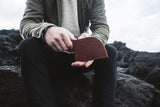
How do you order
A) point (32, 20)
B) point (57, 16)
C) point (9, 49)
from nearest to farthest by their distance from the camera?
point (32, 20) → point (57, 16) → point (9, 49)

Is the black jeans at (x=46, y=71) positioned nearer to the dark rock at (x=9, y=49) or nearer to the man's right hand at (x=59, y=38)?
the man's right hand at (x=59, y=38)

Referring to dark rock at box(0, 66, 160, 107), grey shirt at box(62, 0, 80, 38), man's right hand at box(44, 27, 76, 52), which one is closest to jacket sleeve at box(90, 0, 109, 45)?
grey shirt at box(62, 0, 80, 38)

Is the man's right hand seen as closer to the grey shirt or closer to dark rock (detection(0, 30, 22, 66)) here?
the grey shirt

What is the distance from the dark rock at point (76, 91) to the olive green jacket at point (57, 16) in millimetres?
618

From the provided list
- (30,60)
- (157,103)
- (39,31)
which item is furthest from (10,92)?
(157,103)

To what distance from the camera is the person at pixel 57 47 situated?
1294 millimetres

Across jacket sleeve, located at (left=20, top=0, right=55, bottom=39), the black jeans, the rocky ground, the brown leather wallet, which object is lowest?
the rocky ground

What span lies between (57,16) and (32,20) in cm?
32

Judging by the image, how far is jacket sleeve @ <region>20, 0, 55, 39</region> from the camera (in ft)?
4.53

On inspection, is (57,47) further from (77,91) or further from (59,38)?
(77,91)

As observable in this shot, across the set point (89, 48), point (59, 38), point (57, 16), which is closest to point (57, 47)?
point (59, 38)

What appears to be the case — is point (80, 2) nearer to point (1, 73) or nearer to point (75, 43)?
point (75, 43)

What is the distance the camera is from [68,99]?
2.07 m

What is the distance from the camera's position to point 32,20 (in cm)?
175
